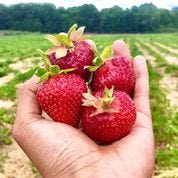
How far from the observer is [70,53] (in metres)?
2.49

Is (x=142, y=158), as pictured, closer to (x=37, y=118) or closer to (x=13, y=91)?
(x=37, y=118)

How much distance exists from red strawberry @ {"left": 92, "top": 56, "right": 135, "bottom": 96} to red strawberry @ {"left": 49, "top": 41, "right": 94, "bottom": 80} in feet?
0.24

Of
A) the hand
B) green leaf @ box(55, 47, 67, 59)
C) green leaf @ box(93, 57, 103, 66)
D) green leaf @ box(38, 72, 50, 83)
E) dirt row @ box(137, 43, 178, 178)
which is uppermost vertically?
green leaf @ box(55, 47, 67, 59)

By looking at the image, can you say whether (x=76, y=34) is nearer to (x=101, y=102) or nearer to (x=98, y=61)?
(x=98, y=61)

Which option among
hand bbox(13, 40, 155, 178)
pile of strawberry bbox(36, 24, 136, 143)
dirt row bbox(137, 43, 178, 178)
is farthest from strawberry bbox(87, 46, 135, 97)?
dirt row bbox(137, 43, 178, 178)

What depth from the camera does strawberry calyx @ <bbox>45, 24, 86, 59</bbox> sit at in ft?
8.03

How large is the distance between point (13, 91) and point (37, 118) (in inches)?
251

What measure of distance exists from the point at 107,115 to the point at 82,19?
97.3m

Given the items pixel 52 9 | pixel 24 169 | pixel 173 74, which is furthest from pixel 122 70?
pixel 52 9

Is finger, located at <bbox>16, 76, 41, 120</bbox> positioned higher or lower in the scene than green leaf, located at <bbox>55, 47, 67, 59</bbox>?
lower

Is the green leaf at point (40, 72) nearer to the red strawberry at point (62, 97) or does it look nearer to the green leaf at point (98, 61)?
the red strawberry at point (62, 97)

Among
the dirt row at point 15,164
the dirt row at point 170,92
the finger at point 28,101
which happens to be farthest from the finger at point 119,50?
the dirt row at point 15,164

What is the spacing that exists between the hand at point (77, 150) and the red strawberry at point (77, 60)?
10.5 inches

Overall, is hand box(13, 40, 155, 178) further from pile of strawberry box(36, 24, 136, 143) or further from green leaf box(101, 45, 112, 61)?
green leaf box(101, 45, 112, 61)
